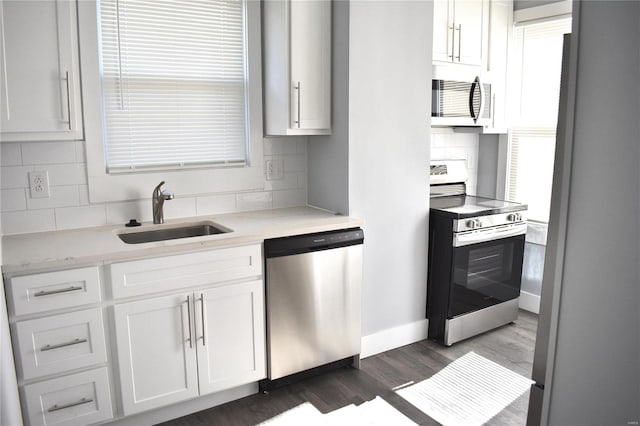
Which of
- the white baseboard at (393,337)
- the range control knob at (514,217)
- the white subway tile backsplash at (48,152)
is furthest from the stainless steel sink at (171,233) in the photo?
the range control knob at (514,217)

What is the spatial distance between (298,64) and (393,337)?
1.83 metres

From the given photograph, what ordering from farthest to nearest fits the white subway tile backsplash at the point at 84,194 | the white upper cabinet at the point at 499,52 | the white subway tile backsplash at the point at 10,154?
the white upper cabinet at the point at 499,52, the white subway tile backsplash at the point at 84,194, the white subway tile backsplash at the point at 10,154

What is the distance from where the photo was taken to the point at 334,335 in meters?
2.96

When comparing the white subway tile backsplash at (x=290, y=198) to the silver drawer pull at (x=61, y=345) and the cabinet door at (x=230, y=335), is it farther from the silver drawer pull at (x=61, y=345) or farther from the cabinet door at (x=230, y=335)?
the silver drawer pull at (x=61, y=345)

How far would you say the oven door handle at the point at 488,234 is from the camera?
3264 mm

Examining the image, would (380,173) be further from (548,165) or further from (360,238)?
(548,165)

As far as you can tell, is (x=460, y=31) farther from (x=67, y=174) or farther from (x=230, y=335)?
(x=67, y=174)

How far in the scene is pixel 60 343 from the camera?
7.17 ft

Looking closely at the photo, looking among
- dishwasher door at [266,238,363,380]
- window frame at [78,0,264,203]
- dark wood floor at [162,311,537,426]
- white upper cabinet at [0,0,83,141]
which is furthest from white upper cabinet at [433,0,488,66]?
white upper cabinet at [0,0,83,141]

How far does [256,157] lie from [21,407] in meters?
1.79

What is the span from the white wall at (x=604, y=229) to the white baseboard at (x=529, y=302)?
9.70 ft

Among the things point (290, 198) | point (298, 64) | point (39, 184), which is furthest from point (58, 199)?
point (298, 64)

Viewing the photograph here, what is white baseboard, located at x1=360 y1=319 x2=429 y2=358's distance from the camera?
326 centimetres

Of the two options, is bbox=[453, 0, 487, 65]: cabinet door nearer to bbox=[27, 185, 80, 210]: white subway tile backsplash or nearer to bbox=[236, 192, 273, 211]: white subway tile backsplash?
bbox=[236, 192, 273, 211]: white subway tile backsplash
